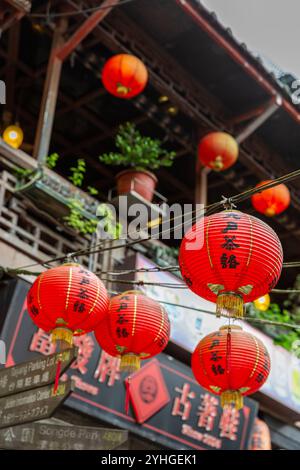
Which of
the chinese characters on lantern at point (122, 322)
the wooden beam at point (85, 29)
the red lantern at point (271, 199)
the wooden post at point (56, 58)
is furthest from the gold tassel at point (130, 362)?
the red lantern at point (271, 199)

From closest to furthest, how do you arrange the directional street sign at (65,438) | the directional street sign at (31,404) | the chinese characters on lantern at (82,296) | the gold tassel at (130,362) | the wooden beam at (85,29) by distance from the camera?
the directional street sign at (31,404), the chinese characters on lantern at (82,296), the directional street sign at (65,438), the gold tassel at (130,362), the wooden beam at (85,29)

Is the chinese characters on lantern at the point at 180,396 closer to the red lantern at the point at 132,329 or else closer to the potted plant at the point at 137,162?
the red lantern at the point at 132,329

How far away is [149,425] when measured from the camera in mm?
9680

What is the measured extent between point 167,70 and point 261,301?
460cm

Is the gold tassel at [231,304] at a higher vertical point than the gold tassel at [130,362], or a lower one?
lower

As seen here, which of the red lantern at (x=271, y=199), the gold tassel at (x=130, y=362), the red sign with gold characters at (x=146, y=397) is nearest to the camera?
the gold tassel at (x=130, y=362)

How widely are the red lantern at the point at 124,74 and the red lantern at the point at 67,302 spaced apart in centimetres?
531

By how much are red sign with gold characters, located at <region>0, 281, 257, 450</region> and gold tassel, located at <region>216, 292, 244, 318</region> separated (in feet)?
12.8

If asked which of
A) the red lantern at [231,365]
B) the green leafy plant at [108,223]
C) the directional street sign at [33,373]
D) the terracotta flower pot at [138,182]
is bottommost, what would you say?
the directional street sign at [33,373]

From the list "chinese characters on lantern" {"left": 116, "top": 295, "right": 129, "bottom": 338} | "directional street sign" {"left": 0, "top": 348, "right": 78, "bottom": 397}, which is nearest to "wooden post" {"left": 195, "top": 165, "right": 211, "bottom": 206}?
"chinese characters on lantern" {"left": 116, "top": 295, "right": 129, "bottom": 338}

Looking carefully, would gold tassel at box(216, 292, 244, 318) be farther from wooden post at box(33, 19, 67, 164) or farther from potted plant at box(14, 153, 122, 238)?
wooden post at box(33, 19, 67, 164)

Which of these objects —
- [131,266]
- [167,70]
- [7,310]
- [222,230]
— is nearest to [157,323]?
[222,230]

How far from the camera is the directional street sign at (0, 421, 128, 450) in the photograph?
620 cm

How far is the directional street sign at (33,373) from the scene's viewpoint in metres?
5.72
